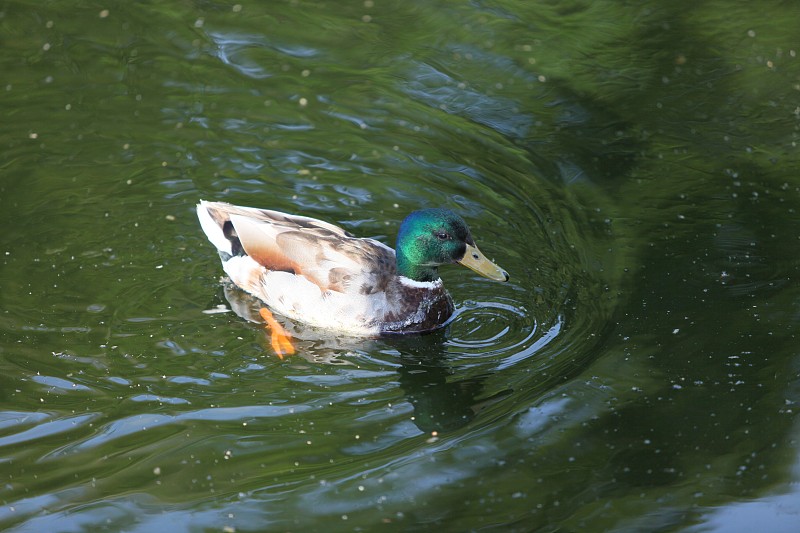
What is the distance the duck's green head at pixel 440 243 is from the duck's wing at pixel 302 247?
30 cm

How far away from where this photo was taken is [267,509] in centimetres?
514

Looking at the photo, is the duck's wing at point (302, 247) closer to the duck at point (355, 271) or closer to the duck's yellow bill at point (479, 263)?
the duck at point (355, 271)

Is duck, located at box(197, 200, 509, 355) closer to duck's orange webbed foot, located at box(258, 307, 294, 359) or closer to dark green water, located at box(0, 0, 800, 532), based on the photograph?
duck's orange webbed foot, located at box(258, 307, 294, 359)

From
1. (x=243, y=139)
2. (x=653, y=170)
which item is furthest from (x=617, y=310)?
(x=243, y=139)

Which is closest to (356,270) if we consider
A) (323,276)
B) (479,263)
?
(323,276)

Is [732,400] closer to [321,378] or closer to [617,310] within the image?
[617,310]

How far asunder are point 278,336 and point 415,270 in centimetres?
102

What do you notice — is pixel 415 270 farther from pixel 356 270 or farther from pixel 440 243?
pixel 356 270

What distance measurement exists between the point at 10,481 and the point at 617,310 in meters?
3.72

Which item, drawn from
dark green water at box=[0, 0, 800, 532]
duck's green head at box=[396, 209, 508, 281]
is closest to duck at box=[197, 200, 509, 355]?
duck's green head at box=[396, 209, 508, 281]

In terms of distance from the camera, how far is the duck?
6.96 metres

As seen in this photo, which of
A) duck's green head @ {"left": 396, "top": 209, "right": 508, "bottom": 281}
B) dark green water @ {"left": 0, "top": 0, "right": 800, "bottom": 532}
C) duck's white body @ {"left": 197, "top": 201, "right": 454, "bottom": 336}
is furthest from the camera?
duck's white body @ {"left": 197, "top": 201, "right": 454, "bottom": 336}

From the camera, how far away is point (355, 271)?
7.05 meters

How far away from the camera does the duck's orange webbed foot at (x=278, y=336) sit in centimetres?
670
